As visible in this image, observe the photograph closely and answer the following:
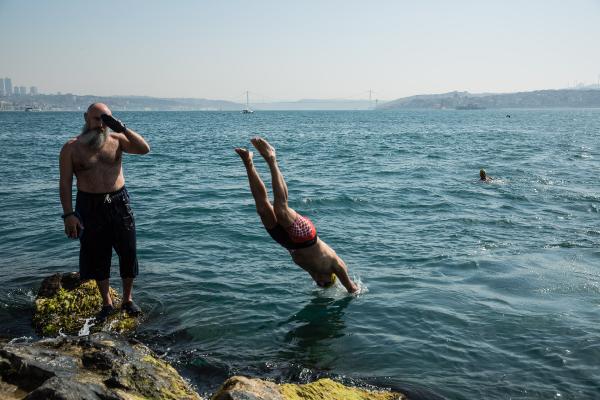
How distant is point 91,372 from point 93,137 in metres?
2.90

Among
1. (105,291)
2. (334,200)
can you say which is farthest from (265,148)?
(334,200)

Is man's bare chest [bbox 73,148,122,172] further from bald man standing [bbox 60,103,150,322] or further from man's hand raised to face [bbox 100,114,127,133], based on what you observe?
man's hand raised to face [bbox 100,114,127,133]

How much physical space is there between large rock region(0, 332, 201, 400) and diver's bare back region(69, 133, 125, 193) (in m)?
2.04

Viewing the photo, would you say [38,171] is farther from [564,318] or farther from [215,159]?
[564,318]

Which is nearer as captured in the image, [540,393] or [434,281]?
[540,393]

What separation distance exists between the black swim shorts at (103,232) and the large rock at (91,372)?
1593 mm

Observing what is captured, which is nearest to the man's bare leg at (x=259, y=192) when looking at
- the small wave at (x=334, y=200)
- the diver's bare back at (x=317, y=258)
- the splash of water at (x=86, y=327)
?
the diver's bare back at (x=317, y=258)

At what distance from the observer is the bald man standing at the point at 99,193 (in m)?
6.25

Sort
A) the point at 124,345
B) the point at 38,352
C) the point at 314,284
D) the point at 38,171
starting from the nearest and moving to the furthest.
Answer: the point at 38,352 < the point at 124,345 < the point at 314,284 < the point at 38,171

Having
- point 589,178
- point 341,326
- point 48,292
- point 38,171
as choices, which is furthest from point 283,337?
point 38,171

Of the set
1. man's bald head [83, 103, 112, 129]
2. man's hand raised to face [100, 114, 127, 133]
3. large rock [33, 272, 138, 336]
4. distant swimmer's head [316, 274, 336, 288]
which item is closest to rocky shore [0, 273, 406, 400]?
large rock [33, 272, 138, 336]

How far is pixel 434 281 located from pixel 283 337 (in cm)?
352

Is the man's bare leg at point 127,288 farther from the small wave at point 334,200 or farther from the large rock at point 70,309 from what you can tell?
the small wave at point 334,200

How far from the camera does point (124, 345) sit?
546 cm
